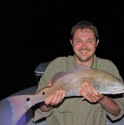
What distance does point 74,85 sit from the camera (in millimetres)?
3076

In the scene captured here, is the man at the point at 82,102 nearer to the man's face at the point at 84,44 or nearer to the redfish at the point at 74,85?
the man's face at the point at 84,44

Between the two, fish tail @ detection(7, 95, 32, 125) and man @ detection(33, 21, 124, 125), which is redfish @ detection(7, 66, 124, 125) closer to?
fish tail @ detection(7, 95, 32, 125)

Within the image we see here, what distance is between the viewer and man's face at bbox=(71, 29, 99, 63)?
3357 mm

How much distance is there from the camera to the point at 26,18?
151 ft

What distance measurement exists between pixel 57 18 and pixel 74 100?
4305cm

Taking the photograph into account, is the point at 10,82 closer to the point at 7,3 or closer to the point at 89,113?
the point at 89,113

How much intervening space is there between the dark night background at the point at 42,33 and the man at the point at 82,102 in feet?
23.1

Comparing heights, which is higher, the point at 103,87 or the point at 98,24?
the point at 103,87

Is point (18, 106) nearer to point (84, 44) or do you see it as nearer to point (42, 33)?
point (84, 44)

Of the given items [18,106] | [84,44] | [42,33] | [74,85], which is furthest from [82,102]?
[42,33]

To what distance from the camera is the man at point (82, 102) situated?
339cm

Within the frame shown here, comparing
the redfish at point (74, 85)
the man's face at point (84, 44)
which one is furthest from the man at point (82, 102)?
the redfish at point (74, 85)

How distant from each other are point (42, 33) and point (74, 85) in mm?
32174

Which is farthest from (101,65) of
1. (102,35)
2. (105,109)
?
(102,35)
